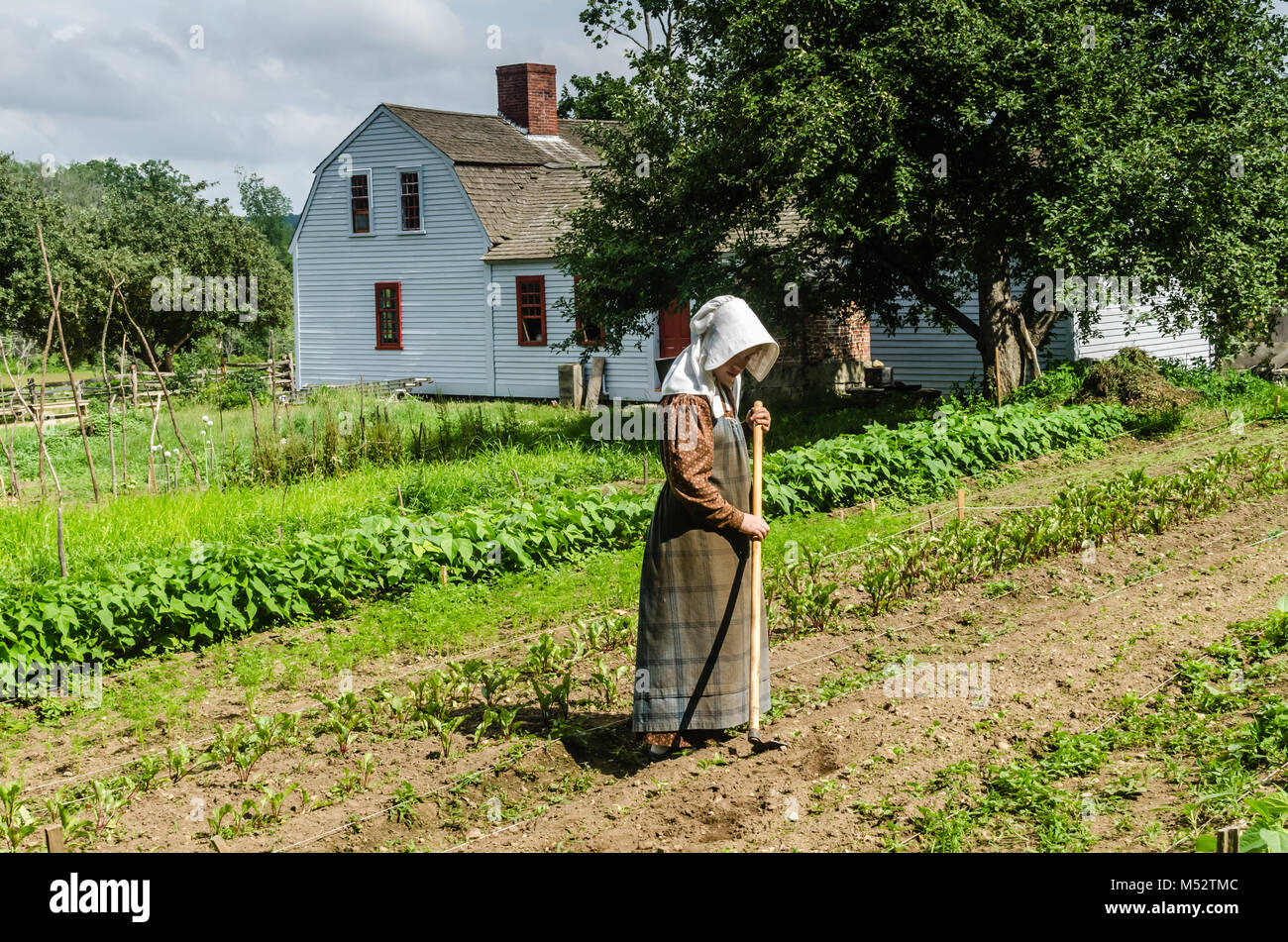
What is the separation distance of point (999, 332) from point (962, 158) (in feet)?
9.85

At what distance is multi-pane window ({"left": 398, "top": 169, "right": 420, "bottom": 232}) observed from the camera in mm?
27078

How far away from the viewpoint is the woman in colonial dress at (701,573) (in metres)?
5.18

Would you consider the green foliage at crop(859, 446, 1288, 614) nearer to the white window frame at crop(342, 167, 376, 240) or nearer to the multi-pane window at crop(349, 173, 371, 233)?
the white window frame at crop(342, 167, 376, 240)

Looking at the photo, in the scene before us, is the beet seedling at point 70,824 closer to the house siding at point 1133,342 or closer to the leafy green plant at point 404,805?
the leafy green plant at point 404,805

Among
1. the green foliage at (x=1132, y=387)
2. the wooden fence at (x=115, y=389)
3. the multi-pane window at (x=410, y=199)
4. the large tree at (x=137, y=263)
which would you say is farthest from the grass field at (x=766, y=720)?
the large tree at (x=137, y=263)

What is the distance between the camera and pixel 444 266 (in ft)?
87.7

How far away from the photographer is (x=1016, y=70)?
14102mm

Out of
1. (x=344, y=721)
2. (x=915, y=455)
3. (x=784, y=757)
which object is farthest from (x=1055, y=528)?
(x=344, y=721)

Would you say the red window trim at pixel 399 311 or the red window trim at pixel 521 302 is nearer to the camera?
the red window trim at pixel 521 302

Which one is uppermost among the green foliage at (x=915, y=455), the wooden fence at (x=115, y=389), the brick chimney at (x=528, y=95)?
the brick chimney at (x=528, y=95)

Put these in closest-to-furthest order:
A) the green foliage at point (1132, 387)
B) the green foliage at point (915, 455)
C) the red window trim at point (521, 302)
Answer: the green foliage at point (915, 455) → the green foliage at point (1132, 387) → the red window trim at point (521, 302)

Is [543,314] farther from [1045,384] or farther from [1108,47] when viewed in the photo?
[1108,47]

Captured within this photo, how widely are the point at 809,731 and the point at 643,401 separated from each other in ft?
58.7

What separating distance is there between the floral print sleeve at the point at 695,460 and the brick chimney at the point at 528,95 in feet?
88.2
